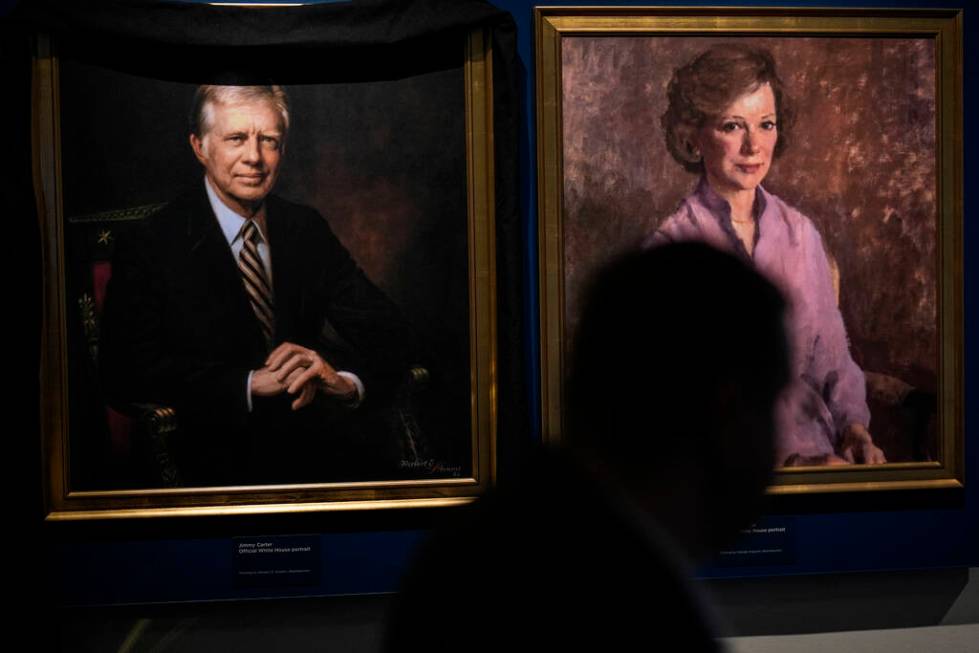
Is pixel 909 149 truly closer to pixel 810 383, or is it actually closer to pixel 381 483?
pixel 810 383

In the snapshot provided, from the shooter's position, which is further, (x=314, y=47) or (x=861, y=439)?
(x=861, y=439)

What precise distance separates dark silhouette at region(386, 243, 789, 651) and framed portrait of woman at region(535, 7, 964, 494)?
5.31 feet

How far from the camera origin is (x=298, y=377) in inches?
112

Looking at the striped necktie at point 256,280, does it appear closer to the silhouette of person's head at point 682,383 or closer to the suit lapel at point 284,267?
the suit lapel at point 284,267

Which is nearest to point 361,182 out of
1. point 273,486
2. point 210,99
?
point 210,99

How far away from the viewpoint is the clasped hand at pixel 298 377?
9.31ft

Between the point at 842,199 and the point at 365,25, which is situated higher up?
the point at 365,25

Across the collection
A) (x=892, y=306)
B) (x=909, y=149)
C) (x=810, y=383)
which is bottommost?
(x=810, y=383)

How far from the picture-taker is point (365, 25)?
9.30 ft

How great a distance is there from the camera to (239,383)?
9.29 ft

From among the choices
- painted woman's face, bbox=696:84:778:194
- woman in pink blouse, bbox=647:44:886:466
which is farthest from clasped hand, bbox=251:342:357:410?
painted woman's face, bbox=696:84:778:194

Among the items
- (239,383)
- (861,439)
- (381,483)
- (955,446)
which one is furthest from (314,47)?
(955,446)

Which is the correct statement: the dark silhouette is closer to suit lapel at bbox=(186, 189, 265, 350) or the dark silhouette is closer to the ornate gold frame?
the ornate gold frame

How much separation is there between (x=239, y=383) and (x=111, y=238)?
61cm
